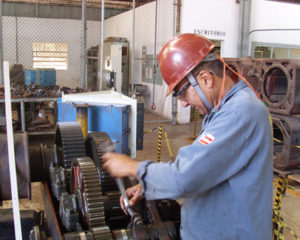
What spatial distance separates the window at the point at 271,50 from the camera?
9906 millimetres

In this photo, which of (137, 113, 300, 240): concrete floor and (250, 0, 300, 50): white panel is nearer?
(137, 113, 300, 240): concrete floor

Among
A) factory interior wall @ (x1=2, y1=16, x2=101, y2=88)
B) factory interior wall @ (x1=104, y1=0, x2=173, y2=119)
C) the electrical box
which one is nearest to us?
the electrical box

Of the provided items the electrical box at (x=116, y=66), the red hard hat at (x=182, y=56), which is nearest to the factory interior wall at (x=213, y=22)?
the electrical box at (x=116, y=66)

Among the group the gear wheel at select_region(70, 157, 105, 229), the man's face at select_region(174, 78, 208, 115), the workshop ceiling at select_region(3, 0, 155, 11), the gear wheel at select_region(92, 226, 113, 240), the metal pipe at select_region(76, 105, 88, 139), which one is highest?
the workshop ceiling at select_region(3, 0, 155, 11)

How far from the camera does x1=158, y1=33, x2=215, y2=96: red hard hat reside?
1.46 metres

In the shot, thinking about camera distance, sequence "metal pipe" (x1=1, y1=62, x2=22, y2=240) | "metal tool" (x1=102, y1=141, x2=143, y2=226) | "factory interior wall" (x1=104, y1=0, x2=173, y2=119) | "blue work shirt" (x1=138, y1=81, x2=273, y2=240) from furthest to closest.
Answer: "factory interior wall" (x1=104, y1=0, x2=173, y2=119), "metal tool" (x1=102, y1=141, x2=143, y2=226), "metal pipe" (x1=1, y1=62, x2=22, y2=240), "blue work shirt" (x1=138, y1=81, x2=273, y2=240)

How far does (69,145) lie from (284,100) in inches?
140

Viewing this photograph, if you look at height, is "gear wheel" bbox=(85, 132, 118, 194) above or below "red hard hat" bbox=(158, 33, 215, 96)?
below

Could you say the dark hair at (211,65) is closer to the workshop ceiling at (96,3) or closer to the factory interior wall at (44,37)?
the workshop ceiling at (96,3)

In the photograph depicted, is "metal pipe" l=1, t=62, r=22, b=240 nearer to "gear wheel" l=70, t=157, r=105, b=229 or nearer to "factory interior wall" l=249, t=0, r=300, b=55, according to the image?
"gear wheel" l=70, t=157, r=105, b=229

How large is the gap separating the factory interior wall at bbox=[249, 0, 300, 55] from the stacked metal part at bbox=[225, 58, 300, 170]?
4.31 m

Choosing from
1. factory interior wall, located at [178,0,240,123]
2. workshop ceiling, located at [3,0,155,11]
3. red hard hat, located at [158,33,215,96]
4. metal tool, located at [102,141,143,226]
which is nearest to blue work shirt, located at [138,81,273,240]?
red hard hat, located at [158,33,215,96]

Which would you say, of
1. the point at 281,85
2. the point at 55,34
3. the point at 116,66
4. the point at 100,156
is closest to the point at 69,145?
the point at 100,156

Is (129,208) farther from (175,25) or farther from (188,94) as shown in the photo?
(175,25)
